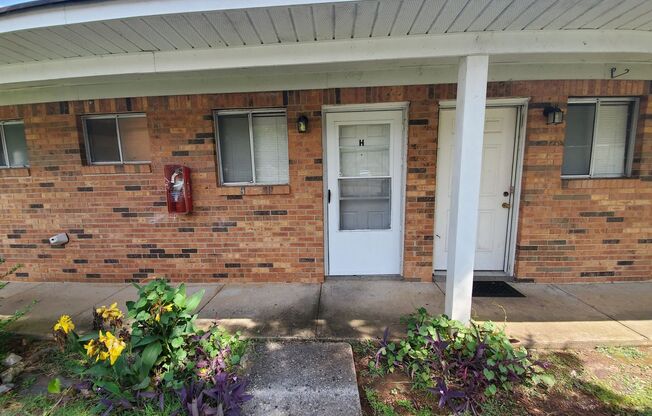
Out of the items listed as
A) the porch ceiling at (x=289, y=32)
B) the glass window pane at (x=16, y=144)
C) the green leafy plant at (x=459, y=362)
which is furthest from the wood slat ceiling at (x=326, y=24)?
the green leafy plant at (x=459, y=362)

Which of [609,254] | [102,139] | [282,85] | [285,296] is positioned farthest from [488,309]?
[102,139]

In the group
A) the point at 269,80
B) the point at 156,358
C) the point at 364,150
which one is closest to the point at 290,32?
the point at 269,80

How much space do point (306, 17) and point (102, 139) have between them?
332 centimetres

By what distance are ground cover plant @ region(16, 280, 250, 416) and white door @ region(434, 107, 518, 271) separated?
2.82 m

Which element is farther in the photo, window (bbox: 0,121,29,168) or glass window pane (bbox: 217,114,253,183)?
window (bbox: 0,121,29,168)

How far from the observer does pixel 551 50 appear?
6.97 ft

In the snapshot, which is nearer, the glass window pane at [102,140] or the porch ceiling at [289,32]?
the porch ceiling at [289,32]

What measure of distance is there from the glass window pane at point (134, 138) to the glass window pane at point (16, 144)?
139 cm

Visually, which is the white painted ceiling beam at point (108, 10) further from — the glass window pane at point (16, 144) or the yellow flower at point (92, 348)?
the glass window pane at point (16, 144)

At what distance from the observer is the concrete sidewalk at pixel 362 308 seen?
8.39 ft

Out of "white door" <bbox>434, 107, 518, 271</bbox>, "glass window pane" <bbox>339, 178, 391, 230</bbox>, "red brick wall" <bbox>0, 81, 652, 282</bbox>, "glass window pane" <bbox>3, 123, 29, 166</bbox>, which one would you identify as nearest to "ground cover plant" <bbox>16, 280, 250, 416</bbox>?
"red brick wall" <bbox>0, 81, 652, 282</bbox>

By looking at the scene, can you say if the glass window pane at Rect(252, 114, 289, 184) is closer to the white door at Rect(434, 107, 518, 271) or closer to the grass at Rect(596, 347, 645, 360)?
the white door at Rect(434, 107, 518, 271)

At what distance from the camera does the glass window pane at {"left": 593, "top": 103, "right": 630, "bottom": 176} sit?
3414mm

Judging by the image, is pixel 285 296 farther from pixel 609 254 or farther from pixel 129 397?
pixel 609 254
